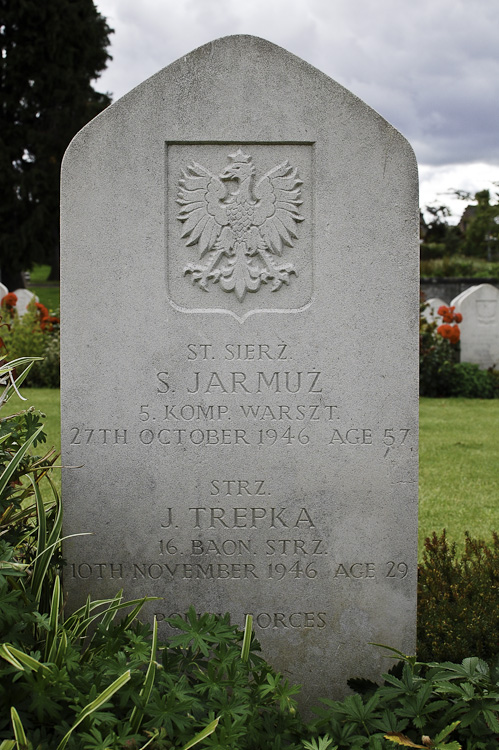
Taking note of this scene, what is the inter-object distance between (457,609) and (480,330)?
37.9 feet

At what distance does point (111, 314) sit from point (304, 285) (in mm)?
856

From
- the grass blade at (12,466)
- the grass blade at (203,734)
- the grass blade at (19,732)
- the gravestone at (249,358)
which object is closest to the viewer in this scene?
the grass blade at (19,732)

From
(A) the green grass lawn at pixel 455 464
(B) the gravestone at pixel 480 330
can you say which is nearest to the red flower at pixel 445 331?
(A) the green grass lawn at pixel 455 464

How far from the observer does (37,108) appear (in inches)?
1041

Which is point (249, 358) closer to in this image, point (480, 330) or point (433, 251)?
point (480, 330)

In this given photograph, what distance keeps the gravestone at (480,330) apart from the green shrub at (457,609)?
10660 mm

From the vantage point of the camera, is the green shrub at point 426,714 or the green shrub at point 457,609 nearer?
the green shrub at point 426,714

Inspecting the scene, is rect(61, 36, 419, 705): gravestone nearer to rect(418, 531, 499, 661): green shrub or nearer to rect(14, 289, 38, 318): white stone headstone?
rect(418, 531, 499, 661): green shrub

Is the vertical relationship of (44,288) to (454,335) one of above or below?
above

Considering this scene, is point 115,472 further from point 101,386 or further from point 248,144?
point 248,144

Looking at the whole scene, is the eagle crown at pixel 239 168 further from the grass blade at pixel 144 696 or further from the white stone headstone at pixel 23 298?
the white stone headstone at pixel 23 298

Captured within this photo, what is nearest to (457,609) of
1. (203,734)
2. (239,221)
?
(203,734)

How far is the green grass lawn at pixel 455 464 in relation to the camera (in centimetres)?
564

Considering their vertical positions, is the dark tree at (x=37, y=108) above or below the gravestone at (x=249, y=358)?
above
